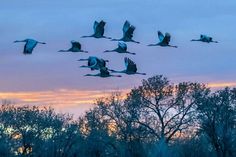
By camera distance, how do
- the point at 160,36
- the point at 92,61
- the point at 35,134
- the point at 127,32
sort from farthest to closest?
the point at 35,134, the point at 160,36, the point at 92,61, the point at 127,32

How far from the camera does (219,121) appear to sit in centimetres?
7775

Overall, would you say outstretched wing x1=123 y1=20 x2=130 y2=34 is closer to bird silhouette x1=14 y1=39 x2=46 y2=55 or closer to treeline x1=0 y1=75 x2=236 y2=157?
bird silhouette x1=14 y1=39 x2=46 y2=55

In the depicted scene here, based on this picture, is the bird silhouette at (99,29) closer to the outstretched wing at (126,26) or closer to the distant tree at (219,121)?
the outstretched wing at (126,26)

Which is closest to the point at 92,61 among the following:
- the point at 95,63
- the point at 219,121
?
the point at 95,63

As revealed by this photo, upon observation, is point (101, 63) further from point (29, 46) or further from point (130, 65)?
point (29, 46)

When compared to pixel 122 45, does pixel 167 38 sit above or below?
above

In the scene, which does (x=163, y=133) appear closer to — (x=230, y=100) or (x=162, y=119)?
(x=162, y=119)

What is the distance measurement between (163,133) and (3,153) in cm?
1861

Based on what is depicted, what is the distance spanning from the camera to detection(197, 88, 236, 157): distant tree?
75.6m

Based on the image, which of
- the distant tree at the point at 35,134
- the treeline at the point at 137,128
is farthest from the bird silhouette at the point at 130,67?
the distant tree at the point at 35,134

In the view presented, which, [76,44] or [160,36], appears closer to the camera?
[76,44]

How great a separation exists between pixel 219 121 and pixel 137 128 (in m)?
8.75

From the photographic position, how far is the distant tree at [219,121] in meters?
75.6

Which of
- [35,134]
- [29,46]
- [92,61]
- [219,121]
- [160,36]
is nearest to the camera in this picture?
[29,46]
